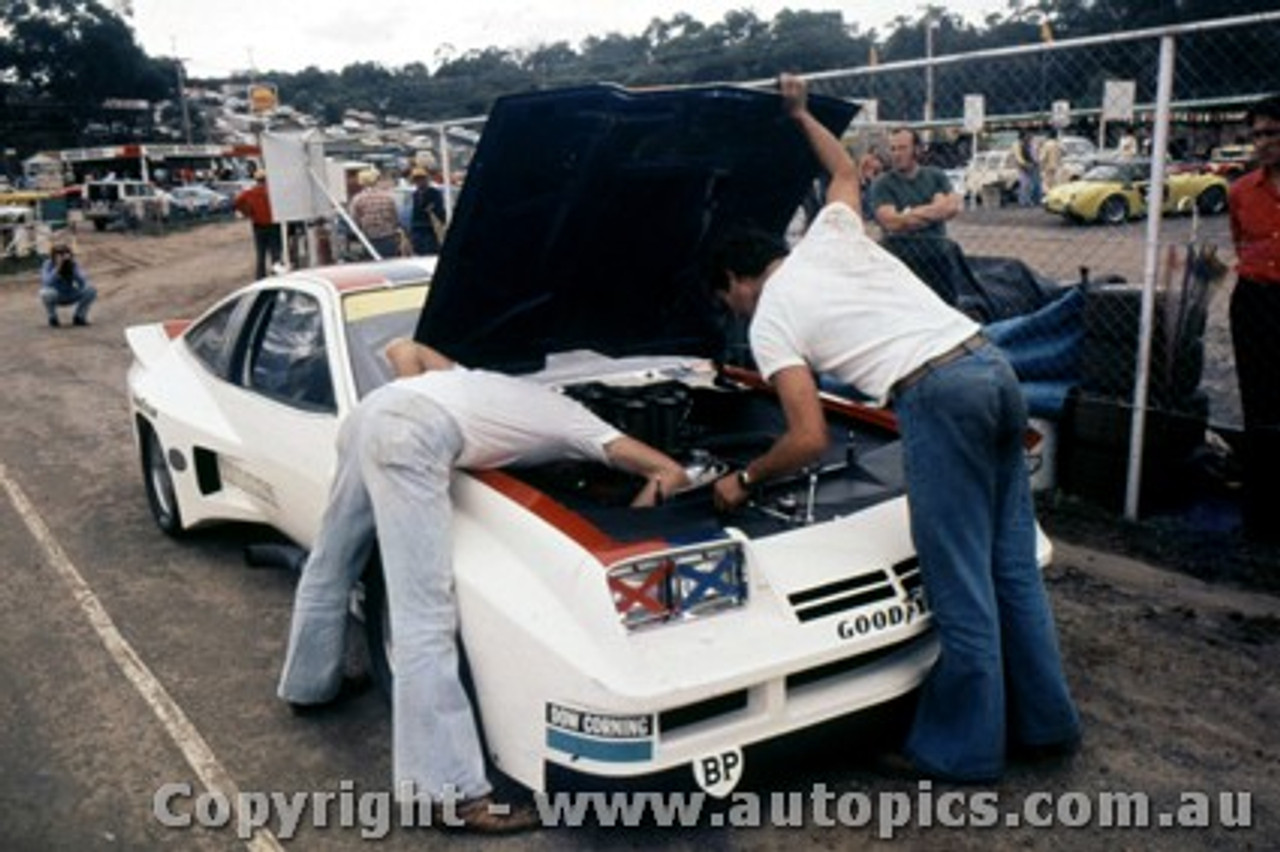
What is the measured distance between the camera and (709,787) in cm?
259

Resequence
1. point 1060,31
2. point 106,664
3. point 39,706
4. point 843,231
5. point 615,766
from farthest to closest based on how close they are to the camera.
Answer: point 1060,31, point 106,664, point 39,706, point 843,231, point 615,766

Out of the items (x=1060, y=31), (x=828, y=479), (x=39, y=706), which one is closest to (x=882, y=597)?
(x=828, y=479)

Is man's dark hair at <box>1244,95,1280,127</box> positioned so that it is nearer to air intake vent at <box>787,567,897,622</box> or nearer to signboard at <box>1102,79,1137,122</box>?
signboard at <box>1102,79,1137,122</box>

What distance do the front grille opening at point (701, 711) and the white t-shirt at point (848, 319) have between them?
86cm

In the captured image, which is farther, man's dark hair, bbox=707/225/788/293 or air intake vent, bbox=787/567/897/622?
man's dark hair, bbox=707/225/788/293

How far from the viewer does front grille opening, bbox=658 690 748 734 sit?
8.41ft

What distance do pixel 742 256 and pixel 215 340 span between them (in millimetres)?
2992

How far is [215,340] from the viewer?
4969mm

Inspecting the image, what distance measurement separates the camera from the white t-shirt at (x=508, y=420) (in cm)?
309

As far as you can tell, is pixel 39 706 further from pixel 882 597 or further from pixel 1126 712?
pixel 1126 712

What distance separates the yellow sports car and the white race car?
280 inches

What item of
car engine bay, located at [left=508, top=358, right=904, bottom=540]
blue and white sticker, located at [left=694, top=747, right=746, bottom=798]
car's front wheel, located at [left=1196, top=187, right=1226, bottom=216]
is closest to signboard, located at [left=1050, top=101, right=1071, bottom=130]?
car engine bay, located at [left=508, top=358, right=904, bottom=540]

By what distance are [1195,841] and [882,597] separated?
989 millimetres

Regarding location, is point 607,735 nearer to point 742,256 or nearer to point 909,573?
point 909,573
